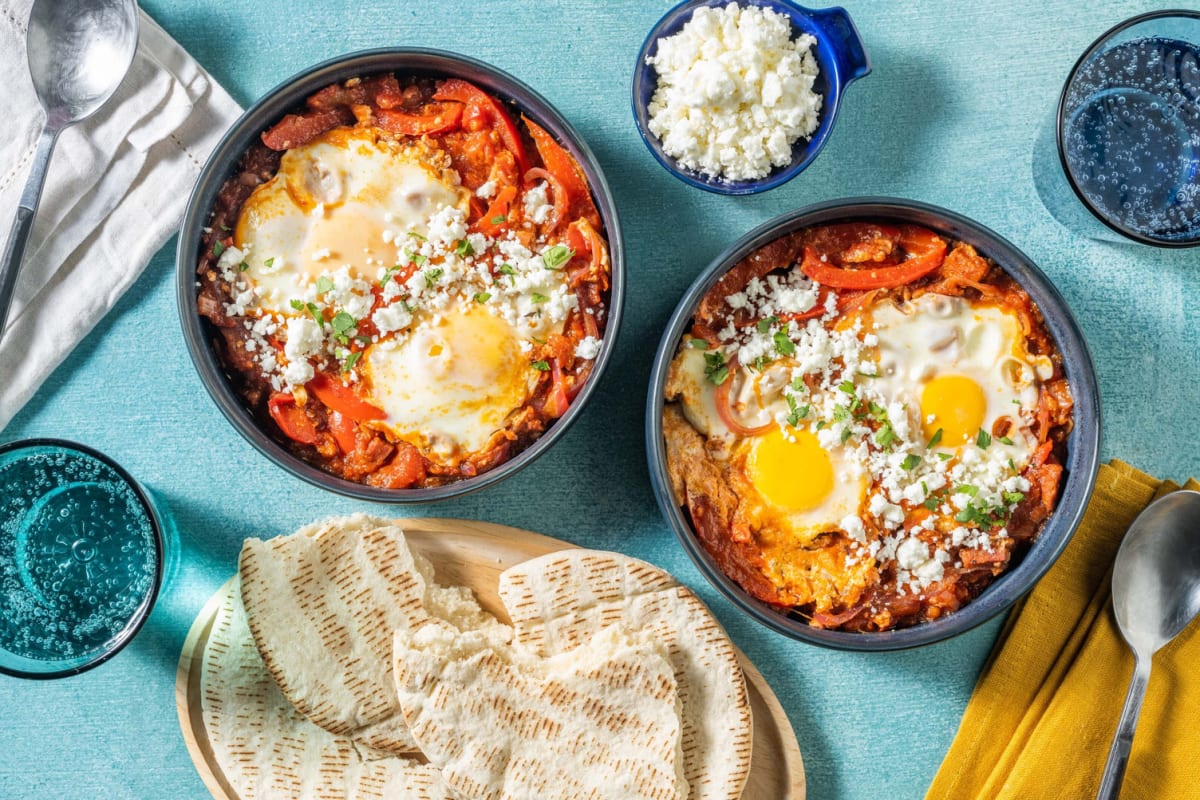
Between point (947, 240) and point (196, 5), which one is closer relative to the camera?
point (947, 240)

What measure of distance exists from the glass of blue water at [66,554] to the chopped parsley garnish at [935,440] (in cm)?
255

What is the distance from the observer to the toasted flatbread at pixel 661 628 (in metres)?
3.11

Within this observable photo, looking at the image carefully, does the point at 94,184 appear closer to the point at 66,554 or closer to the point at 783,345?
the point at 66,554

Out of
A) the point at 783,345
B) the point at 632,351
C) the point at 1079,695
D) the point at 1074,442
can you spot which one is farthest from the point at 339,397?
the point at 1079,695

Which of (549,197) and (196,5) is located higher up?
(196,5)

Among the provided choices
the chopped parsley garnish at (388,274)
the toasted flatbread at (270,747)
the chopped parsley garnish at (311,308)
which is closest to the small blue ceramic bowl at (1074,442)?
the chopped parsley garnish at (388,274)

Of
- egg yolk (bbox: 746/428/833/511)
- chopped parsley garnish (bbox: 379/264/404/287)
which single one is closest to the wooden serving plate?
egg yolk (bbox: 746/428/833/511)

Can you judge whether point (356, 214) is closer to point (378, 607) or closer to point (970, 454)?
point (378, 607)

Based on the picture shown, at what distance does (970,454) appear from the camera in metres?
3.05

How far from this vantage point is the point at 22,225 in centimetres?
312

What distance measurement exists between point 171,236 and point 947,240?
8.55ft

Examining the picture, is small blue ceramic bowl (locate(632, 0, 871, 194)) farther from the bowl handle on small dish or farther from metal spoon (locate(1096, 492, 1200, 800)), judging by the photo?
metal spoon (locate(1096, 492, 1200, 800))

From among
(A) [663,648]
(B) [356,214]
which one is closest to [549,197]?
(B) [356,214]

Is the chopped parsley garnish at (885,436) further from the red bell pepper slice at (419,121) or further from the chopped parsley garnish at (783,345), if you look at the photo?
the red bell pepper slice at (419,121)
